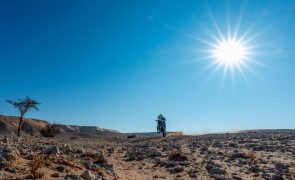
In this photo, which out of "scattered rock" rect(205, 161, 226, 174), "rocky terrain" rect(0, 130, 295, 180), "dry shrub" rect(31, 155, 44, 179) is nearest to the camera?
"dry shrub" rect(31, 155, 44, 179)

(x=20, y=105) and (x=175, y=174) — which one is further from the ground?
(x=20, y=105)

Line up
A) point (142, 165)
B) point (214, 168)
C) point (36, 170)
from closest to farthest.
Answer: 1. point (36, 170)
2. point (214, 168)
3. point (142, 165)

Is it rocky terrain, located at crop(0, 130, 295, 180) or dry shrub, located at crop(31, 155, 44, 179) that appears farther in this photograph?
rocky terrain, located at crop(0, 130, 295, 180)

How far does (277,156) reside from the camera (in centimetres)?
1698

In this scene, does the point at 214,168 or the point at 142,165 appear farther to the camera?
the point at 142,165

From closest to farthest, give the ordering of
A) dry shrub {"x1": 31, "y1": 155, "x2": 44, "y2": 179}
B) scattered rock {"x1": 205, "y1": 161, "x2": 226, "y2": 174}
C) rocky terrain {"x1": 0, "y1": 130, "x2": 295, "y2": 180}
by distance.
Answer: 1. dry shrub {"x1": 31, "y1": 155, "x2": 44, "y2": 179}
2. rocky terrain {"x1": 0, "y1": 130, "x2": 295, "y2": 180}
3. scattered rock {"x1": 205, "y1": 161, "x2": 226, "y2": 174}

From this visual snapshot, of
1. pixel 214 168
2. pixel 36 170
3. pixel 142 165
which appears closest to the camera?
pixel 36 170

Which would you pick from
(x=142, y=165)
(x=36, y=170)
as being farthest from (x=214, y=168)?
(x=36, y=170)

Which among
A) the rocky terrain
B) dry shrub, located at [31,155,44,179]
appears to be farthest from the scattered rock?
dry shrub, located at [31,155,44,179]

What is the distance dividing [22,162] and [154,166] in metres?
5.46

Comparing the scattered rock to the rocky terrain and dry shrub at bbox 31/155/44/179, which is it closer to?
the rocky terrain

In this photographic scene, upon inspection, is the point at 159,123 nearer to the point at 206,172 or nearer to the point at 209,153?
the point at 209,153

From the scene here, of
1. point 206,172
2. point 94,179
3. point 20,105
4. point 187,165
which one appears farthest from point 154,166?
point 20,105

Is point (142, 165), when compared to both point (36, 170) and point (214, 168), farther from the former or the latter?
point (36, 170)
